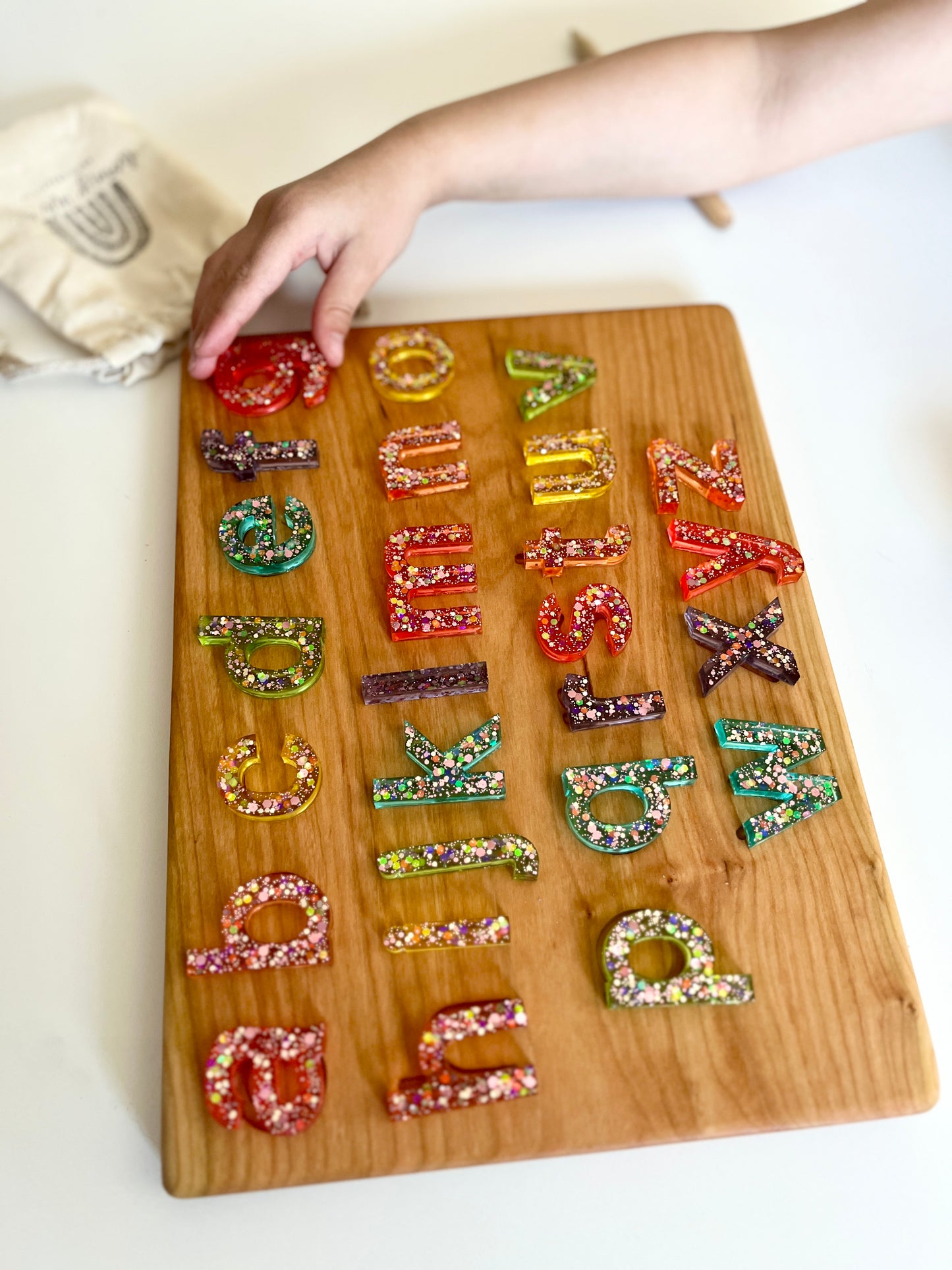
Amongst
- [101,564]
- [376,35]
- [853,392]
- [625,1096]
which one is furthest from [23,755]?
[376,35]

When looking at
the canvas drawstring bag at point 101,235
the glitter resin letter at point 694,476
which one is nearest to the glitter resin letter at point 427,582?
the glitter resin letter at point 694,476

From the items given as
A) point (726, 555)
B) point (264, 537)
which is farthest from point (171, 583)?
point (726, 555)

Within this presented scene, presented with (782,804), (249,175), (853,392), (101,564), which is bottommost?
(782,804)

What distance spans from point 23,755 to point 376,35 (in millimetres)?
1233

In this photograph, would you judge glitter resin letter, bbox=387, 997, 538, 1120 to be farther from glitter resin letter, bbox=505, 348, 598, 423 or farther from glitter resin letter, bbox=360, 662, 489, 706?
glitter resin letter, bbox=505, 348, 598, 423

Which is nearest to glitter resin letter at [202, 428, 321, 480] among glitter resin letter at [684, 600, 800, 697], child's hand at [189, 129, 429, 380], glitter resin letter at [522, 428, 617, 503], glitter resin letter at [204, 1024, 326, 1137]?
child's hand at [189, 129, 429, 380]

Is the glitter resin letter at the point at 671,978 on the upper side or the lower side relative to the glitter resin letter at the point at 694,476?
lower

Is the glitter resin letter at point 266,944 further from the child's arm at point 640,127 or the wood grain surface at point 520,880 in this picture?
the child's arm at point 640,127

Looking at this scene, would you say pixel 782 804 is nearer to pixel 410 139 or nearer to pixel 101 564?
Result: pixel 101 564

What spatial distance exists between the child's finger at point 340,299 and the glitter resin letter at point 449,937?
26.9 inches

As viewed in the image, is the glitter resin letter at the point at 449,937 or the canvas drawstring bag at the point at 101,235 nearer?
the glitter resin letter at the point at 449,937

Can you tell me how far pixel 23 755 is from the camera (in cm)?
102

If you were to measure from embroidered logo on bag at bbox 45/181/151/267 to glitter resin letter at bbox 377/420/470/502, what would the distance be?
18.5 inches

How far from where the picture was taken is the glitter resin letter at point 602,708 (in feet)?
3.25
